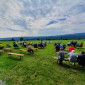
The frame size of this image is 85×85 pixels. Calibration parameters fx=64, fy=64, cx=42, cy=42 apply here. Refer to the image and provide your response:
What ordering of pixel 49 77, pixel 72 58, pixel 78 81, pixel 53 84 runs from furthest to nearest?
pixel 72 58
pixel 49 77
pixel 78 81
pixel 53 84

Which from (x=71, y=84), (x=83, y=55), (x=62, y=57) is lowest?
(x=71, y=84)

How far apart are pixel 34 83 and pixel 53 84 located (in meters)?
1.03

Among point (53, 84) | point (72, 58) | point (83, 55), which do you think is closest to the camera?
point (53, 84)

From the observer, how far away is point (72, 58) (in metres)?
5.38

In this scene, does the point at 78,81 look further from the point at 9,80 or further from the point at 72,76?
the point at 9,80

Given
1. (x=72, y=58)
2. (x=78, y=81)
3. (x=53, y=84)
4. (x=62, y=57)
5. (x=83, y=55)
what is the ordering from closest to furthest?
(x=53, y=84), (x=78, y=81), (x=83, y=55), (x=72, y=58), (x=62, y=57)

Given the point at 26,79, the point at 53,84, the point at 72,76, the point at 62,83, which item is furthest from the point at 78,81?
the point at 26,79

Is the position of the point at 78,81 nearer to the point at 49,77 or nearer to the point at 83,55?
the point at 49,77

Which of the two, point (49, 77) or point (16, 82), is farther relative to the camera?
point (49, 77)

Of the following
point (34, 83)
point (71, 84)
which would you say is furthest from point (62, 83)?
point (34, 83)

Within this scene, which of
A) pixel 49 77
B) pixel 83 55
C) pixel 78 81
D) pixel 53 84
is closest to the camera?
pixel 53 84

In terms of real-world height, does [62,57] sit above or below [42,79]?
above

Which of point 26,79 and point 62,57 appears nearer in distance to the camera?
point 26,79

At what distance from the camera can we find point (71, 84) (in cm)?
350
